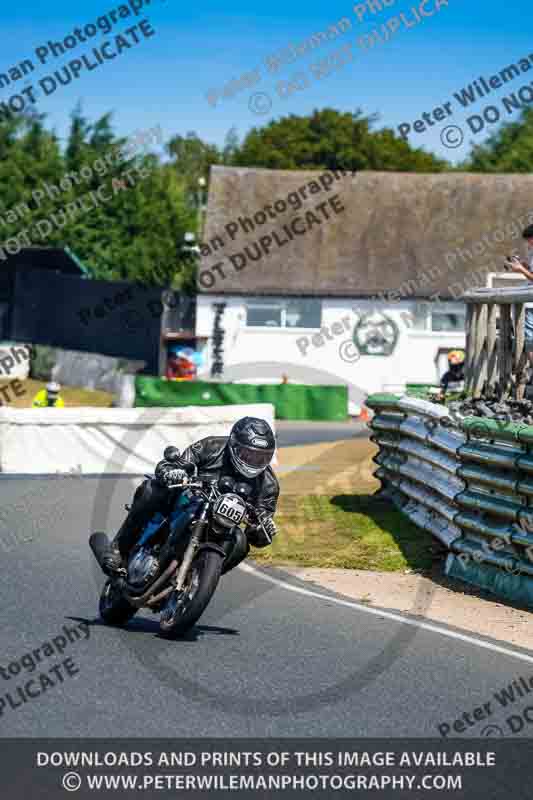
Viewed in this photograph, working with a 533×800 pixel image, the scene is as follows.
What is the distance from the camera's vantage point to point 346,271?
48.1 m

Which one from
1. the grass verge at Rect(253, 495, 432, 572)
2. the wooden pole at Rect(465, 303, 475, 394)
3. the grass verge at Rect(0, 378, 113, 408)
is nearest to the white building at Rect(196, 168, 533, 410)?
the grass verge at Rect(0, 378, 113, 408)

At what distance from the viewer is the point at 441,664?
27.8 ft

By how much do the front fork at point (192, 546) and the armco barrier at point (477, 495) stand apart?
10.6 feet

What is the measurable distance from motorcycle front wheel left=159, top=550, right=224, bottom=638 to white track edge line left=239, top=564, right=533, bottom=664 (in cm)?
190

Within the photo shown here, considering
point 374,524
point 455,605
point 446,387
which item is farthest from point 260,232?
point 455,605

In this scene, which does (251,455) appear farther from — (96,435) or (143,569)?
(96,435)

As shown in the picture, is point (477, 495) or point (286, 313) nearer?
point (477, 495)

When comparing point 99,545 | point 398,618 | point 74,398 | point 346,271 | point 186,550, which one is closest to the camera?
point 186,550

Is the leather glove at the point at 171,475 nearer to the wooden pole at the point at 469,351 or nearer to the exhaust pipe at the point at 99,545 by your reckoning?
the exhaust pipe at the point at 99,545

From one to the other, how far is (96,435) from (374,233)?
1146 inches

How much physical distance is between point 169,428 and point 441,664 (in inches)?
534

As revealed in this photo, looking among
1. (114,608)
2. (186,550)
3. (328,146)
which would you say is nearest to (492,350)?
(114,608)

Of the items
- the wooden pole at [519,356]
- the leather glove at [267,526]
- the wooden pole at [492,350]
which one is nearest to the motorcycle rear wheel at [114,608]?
the leather glove at [267,526]
